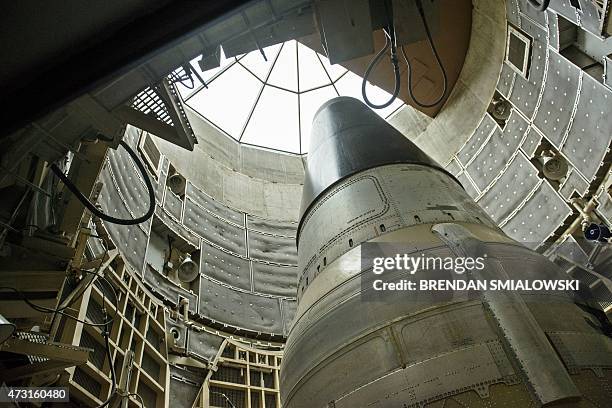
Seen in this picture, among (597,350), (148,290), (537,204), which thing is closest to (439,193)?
(597,350)

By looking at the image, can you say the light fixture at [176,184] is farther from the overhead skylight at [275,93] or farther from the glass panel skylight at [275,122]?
the glass panel skylight at [275,122]

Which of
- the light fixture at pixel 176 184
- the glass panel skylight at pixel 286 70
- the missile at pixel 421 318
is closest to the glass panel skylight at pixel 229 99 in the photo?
the glass panel skylight at pixel 286 70

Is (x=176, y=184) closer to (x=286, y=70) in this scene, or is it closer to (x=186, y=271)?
(x=186, y=271)

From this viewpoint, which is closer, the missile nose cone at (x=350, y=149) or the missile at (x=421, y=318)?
the missile at (x=421, y=318)

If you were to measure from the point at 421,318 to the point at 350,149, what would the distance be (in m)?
2.69

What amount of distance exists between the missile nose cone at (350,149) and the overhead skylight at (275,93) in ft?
30.4

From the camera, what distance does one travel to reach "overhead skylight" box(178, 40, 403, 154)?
14734 mm

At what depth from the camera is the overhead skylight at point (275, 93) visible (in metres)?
14.7

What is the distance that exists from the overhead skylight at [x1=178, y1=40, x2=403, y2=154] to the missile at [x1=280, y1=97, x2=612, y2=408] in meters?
10.9

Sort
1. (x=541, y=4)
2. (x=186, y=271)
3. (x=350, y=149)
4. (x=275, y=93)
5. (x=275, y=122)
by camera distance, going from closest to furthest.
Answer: (x=541, y=4), (x=350, y=149), (x=186, y=271), (x=275, y=93), (x=275, y=122)

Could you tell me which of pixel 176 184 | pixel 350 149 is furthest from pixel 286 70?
pixel 350 149

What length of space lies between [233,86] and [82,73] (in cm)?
1344

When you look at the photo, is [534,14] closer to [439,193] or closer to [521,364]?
[439,193]

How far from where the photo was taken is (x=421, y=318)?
2926 millimetres
